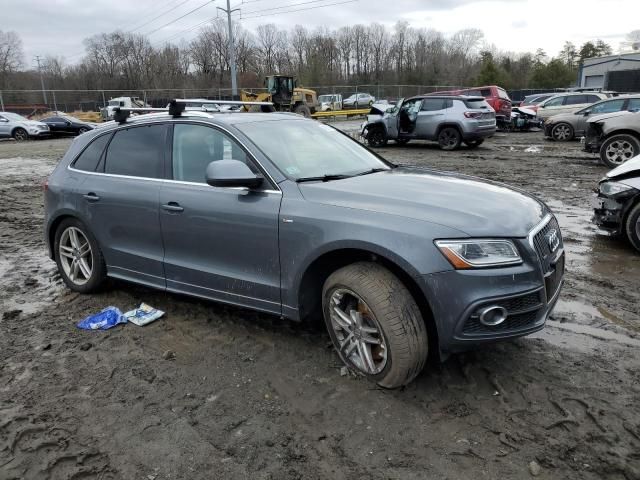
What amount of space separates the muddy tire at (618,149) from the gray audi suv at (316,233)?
956cm

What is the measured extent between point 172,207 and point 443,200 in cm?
207

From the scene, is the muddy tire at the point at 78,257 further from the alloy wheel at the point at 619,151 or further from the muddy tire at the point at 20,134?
the muddy tire at the point at 20,134

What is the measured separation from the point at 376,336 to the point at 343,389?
0.40m

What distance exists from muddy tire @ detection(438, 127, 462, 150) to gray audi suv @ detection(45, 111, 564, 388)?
42.1 feet

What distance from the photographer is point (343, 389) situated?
10.6ft

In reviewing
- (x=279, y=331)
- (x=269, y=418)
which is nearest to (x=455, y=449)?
(x=269, y=418)

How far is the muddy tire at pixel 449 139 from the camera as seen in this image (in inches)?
653

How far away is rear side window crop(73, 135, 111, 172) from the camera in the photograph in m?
4.79

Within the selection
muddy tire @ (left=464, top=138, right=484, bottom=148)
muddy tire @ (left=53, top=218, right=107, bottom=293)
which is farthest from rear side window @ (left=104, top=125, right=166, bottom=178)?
muddy tire @ (left=464, top=138, right=484, bottom=148)

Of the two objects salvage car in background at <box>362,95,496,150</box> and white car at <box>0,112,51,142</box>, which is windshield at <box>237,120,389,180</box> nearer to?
salvage car in background at <box>362,95,496,150</box>

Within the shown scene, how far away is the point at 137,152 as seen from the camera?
14.6 feet

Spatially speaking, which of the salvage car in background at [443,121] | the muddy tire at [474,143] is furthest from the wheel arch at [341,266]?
the muddy tire at [474,143]

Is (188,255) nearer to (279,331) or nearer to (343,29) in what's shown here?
(279,331)

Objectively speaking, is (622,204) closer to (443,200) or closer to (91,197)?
(443,200)
